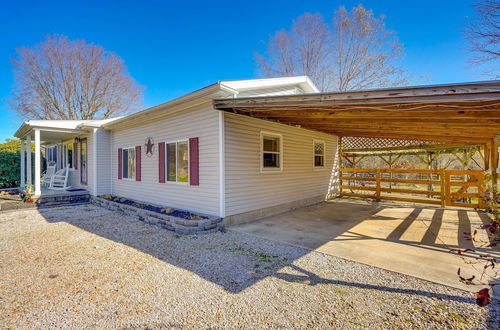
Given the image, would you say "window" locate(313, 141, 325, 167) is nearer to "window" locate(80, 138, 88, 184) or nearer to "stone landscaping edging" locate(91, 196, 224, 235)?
"stone landscaping edging" locate(91, 196, 224, 235)

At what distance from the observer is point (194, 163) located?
6109 mm

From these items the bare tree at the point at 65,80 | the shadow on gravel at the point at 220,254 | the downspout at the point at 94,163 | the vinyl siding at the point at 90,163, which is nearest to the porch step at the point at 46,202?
the vinyl siding at the point at 90,163

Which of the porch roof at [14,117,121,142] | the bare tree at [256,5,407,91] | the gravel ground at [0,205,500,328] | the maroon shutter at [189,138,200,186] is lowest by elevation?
the gravel ground at [0,205,500,328]

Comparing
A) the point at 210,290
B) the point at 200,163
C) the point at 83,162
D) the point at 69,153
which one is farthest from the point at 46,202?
the point at 210,290

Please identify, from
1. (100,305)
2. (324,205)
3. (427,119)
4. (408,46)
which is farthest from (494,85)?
(408,46)

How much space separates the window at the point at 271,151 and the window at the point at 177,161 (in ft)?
6.61

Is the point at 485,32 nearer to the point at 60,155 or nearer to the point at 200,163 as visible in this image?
the point at 200,163

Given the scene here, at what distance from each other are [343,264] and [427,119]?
3.32 m

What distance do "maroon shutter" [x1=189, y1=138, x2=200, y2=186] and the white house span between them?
2 centimetres

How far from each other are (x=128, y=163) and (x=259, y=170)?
5243 millimetres

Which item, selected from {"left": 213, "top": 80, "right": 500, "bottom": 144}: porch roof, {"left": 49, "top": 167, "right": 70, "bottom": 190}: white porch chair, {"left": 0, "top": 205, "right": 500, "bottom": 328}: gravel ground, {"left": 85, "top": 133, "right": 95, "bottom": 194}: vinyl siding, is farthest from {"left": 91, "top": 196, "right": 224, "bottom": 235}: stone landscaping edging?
{"left": 49, "top": 167, "right": 70, "bottom": 190}: white porch chair

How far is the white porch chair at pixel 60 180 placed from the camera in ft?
35.1

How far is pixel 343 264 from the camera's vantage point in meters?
3.54

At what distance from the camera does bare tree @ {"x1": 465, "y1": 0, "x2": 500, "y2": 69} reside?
8070 mm
